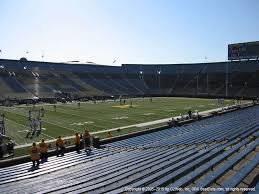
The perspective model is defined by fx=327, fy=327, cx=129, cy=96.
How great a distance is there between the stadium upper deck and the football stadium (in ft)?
Result: 1.25

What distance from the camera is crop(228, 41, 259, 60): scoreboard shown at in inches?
2923

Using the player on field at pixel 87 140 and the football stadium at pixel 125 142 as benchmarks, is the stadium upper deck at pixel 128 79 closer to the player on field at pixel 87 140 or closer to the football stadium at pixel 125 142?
the football stadium at pixel 125 142

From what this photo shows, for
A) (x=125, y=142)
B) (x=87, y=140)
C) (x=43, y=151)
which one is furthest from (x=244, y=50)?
(x=43, y=151)

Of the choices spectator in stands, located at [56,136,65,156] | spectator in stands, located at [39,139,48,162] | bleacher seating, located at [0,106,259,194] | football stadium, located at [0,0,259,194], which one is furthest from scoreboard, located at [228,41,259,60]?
spectator in stands, located at [39,139,48,162]

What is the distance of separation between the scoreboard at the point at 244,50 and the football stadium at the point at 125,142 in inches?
8.5

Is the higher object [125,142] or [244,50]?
[244,50]

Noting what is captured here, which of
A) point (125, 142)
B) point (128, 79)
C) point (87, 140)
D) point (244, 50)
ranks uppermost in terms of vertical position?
point (244, 50)

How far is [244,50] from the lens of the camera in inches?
2968

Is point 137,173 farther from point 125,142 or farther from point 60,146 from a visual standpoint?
point 125,142

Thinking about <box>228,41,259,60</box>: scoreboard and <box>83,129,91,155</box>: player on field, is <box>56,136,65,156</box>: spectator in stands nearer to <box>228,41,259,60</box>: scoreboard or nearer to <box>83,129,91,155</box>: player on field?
<box>83,129,91,155</box>: player on field

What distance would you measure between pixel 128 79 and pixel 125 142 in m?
79.7

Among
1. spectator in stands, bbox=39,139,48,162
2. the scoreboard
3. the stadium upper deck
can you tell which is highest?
the scoreboard

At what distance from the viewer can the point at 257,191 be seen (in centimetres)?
670

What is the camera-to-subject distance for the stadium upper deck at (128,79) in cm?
7662
